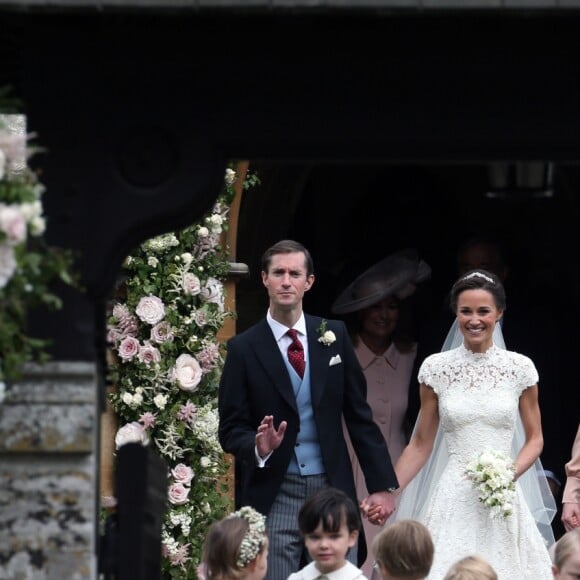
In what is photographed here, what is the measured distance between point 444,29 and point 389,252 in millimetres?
6517

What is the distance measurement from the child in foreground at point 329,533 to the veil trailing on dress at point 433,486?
5.13 ft

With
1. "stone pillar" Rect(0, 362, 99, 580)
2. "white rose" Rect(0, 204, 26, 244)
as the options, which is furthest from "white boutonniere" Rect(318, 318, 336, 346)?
"white rose" Rect(0, 204, 26, 244)

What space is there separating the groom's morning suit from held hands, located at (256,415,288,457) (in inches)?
12.4

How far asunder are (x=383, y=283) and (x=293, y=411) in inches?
98.1

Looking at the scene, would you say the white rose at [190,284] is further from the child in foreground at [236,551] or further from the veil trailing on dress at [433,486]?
the child in foreground at [236,551]

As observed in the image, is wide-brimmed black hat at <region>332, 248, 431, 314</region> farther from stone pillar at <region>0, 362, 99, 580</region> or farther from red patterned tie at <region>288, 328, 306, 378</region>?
stone pillar at <region>0, 362, 99, 580</region>

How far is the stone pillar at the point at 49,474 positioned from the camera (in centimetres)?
730

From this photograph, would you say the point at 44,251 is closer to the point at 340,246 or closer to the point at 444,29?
the point at 444,29

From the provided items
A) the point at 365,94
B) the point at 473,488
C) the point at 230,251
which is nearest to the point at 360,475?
the point at 230,251

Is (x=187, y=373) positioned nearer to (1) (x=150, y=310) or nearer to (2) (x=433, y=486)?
(1) (x=150, y=310)

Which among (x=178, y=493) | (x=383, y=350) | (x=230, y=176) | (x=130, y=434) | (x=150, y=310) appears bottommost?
(x=178, y=493)

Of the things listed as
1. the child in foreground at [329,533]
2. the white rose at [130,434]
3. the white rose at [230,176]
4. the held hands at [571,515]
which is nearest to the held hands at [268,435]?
the child in foreground at [329,533]

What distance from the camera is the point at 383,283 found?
1237 centimetres

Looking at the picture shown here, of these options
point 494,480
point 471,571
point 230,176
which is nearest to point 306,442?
point 494,480
